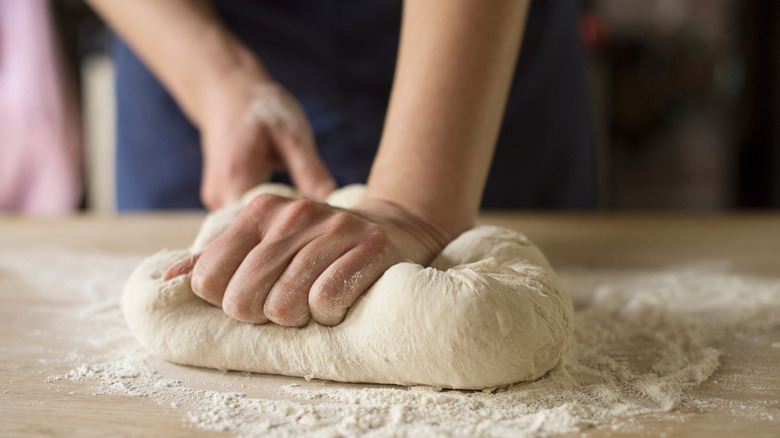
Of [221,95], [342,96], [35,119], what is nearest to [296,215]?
[221,95]

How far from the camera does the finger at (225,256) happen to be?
0.77 m

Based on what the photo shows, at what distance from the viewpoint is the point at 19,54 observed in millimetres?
3254

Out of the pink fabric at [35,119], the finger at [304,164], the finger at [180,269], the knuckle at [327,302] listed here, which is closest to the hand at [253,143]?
the finger at [304,164]

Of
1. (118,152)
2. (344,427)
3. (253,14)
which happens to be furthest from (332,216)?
(118,152)

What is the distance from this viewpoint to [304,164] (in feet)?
4.41

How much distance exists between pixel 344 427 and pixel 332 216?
0.89 feet

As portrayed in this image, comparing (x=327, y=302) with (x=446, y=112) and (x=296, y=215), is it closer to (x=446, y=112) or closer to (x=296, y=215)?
(x=296, y=215)

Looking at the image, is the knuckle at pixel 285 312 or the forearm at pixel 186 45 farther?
the forearm at pixel 186 45

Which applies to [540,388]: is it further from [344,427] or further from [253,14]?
[253,14]

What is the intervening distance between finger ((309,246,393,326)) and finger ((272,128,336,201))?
588 mm

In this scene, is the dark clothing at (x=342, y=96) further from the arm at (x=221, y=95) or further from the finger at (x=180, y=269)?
the finger at (x=180, y=269)

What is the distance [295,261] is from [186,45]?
92 cm

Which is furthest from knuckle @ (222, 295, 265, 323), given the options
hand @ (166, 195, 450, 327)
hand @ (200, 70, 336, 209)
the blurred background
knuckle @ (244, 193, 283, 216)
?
the blurred background

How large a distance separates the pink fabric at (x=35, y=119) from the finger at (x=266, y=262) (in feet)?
10.1
